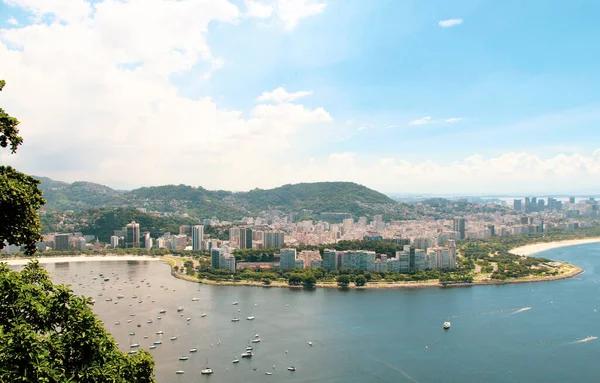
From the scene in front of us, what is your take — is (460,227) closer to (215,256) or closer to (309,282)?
(309,282)

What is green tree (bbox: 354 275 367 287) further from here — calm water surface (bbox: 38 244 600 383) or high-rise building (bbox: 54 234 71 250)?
high-rise building (bbox: 54 234 71 250)

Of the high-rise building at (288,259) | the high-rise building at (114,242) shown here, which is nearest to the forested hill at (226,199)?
the high-rise building at (114,242)

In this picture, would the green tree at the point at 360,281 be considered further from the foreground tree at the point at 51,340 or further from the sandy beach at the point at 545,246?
the foreground tree at the point at 51,340

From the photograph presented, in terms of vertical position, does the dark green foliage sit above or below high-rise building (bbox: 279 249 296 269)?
above

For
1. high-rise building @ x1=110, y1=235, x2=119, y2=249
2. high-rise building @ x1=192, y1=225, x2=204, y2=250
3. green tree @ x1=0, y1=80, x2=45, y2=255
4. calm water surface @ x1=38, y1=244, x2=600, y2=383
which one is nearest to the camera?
green tree @ x1=0, y1=80, x2=45, y2=255

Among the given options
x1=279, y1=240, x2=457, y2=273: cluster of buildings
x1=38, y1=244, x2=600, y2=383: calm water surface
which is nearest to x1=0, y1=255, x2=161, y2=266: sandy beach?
x1=38, y1=244, x2=600, y2=383: calm water surface

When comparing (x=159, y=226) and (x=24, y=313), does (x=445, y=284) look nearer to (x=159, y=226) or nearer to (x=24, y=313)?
(x=24, y=313)

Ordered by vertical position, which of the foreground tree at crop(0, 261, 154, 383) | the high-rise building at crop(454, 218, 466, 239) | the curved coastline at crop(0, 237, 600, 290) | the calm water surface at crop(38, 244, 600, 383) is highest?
the foreground tree at crop(0, 261, 154, 383)
